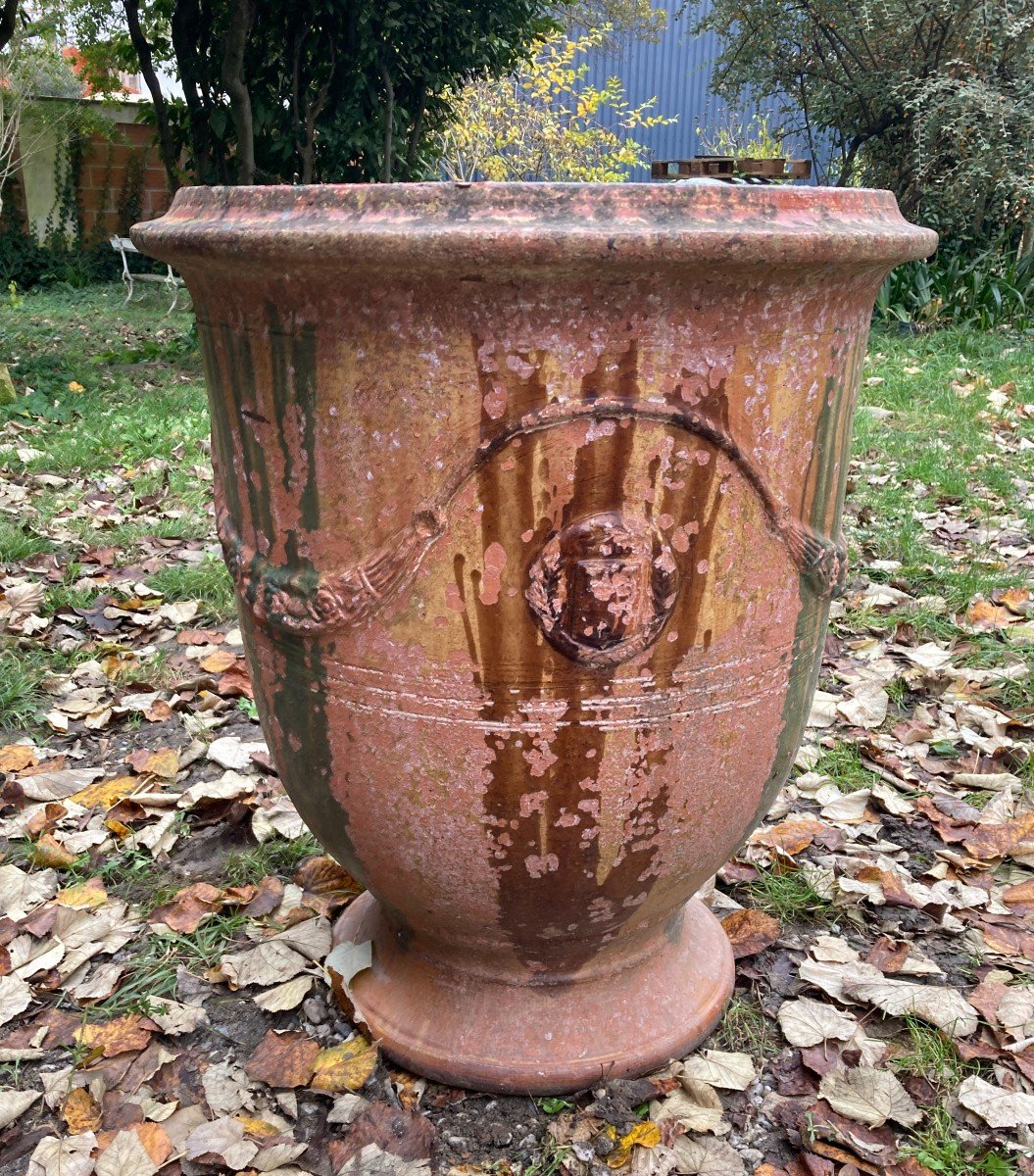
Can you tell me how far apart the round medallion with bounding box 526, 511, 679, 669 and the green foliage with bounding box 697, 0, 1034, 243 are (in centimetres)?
745

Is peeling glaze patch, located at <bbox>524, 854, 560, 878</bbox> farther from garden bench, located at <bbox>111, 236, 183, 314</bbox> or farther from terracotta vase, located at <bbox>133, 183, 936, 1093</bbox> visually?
garden bench, located at <bbox>111, 236, 183, 314</bbox>

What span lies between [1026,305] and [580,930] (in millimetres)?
7572

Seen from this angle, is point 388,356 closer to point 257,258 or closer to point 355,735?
point 257,258

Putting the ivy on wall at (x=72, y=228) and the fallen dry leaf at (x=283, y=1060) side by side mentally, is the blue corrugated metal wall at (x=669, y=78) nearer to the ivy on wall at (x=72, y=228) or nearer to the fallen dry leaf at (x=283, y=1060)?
the ivy on wall at (x=72, y=228)

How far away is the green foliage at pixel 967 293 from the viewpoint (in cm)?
771

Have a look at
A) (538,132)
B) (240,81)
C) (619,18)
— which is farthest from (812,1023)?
(619,18)

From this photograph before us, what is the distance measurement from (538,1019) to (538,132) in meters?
11.7

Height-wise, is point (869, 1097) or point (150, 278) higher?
point (150, 278)

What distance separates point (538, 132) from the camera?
11.8 metres

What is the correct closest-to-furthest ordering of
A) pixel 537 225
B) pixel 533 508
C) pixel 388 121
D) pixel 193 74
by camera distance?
pixel 537 225 → pixel 533 508 → pixel 193 74 → pixel 388 121

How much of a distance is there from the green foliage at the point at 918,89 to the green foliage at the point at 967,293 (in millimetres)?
297

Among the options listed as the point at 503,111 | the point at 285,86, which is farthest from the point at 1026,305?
the point at 503,111

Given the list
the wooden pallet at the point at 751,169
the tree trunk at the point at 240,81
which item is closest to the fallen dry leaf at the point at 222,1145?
the wooden pallet at the point at 751,169

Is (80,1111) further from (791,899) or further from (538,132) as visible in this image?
(538,132)
